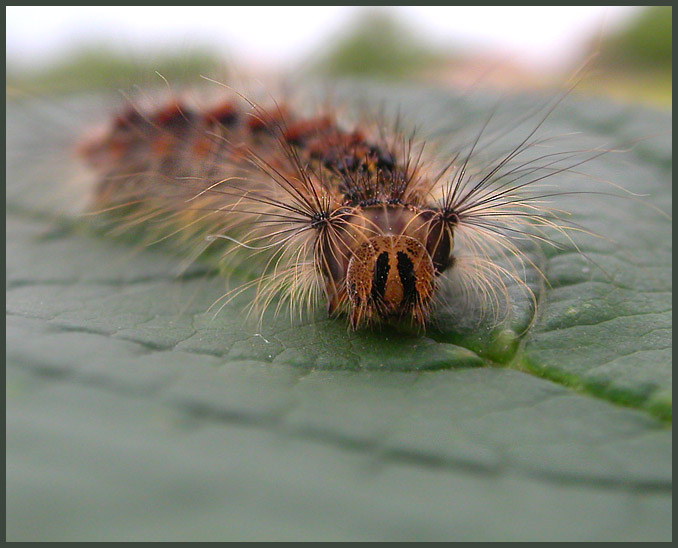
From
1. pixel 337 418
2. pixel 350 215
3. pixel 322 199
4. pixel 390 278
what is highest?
pixel 322 199

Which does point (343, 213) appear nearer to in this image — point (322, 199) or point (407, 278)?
point (322, 199)

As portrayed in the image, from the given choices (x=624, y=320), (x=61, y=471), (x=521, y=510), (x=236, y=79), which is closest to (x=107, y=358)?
(x=61, y=471)

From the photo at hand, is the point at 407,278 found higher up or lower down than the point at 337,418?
higher up

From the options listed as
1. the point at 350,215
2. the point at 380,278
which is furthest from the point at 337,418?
the point at 350,215

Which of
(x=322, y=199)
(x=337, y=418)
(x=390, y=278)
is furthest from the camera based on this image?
(x=322, y=199)

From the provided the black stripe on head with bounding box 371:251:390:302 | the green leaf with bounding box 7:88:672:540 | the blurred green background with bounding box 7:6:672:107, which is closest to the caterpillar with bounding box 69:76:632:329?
the black stripe on head with bounding box 371:251:390:302

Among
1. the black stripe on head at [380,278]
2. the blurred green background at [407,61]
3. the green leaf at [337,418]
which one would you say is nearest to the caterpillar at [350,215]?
the black stripe on head at [380,278]

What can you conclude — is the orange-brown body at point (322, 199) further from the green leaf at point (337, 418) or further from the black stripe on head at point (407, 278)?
the green leaf at point (337, 418)

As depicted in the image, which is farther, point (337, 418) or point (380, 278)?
point (380, 278)
